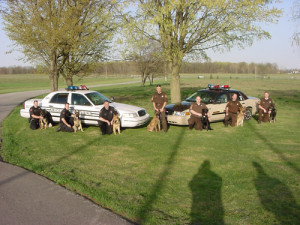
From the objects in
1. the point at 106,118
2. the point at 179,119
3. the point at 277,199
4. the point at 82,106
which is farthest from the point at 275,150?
the point at 82,106

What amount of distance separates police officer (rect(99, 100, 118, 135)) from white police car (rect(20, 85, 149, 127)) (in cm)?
49

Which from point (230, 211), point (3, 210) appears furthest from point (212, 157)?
point (3, 210)

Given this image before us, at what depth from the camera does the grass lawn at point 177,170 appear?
4.21 metres

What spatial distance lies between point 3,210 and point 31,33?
1151cm

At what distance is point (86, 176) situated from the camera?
5691 mm

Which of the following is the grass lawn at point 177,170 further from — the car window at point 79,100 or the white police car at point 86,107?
the car window at point 79,100

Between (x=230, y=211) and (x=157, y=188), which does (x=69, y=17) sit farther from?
(x=230, y=211)

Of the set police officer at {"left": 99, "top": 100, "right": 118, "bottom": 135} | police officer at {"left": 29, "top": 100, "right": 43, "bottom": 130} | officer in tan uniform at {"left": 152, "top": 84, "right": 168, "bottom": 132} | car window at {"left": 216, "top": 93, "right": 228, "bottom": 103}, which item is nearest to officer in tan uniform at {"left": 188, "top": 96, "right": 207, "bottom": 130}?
officer in tan uniform at {"left": 152, "top": 84, "right": 168, "bottom": 132}

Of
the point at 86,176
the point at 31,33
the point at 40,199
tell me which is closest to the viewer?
the point at 40,199

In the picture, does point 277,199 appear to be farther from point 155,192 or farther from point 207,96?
point 207,96

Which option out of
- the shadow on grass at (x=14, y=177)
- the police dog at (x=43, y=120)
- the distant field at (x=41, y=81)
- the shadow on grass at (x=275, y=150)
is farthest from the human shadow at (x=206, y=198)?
the distant field at (x=41, y=81)

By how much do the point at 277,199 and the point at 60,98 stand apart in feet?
28.4

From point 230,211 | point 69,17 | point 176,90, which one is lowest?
point 230,211

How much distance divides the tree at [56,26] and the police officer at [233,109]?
7174 millimetres
